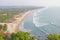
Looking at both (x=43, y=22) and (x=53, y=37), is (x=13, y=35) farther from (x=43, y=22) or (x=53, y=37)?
(x=53, y=37)

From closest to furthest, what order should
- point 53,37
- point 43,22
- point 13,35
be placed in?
point 53,37
point 13,35
point 43,22

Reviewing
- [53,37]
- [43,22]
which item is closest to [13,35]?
[43,22]

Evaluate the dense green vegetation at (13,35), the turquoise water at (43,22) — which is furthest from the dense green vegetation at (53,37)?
the dense green vegetation at (13,35)

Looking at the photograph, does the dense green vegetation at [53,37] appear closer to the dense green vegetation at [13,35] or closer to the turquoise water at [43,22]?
the turquoise water at [43,22]

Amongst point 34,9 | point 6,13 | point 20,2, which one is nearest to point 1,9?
point 6,13

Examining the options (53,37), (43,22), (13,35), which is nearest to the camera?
(53,37)

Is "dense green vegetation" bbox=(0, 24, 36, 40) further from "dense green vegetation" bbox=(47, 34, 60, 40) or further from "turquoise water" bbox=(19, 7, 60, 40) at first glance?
"dense green vegetation" bbox=(47, 34, 60, 40)

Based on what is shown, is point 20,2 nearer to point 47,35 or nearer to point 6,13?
point 6,13
